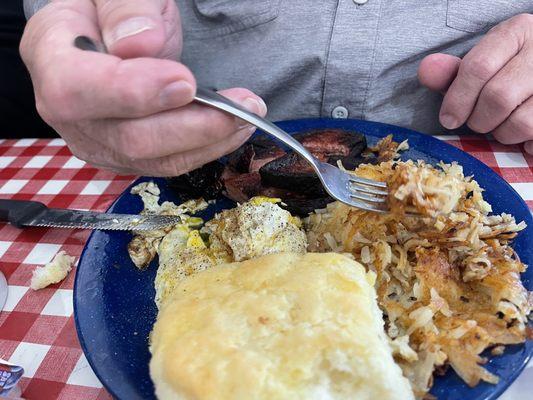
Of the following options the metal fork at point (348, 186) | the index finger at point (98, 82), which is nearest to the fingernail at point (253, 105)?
the metal fork at point (348, 186)

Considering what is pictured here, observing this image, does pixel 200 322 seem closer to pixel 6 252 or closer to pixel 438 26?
pixel 6 252

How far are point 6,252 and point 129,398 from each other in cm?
122

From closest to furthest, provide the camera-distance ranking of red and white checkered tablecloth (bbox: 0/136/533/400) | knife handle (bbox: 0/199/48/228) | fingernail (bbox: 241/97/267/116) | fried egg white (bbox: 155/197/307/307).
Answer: fingernail (bbox: 241/97/267/116)
red and white checkered tablecloth (bbox: 0/136/533/400)
fried egg white (bbox: 155/197/307/307)
knife handle (bbox: 0/199/48/228)

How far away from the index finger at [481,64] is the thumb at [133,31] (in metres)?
1.36

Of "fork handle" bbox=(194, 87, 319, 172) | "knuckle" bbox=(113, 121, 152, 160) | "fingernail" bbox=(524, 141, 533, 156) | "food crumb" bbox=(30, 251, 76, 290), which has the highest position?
"fork handle" bbox=(194, 87, 319, 172)

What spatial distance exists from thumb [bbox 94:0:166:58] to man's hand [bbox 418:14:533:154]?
4.48ft

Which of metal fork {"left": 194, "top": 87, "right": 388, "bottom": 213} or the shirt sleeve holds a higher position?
the shirt sleeve

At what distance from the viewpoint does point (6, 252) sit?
2137 mm

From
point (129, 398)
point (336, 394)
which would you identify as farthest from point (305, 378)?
point (129, 398)

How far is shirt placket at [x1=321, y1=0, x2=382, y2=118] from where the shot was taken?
2225 millimetres

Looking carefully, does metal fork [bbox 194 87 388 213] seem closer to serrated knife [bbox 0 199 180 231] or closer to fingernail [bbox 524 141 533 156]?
serrated knife [bbox 0 199 180 231]

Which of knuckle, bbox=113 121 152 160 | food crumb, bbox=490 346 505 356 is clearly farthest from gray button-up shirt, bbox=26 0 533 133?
Result: food crumb, bbox=490 346 505 356

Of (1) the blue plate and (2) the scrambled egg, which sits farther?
(2) the scrambled egg

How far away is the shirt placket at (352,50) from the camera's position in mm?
2225
